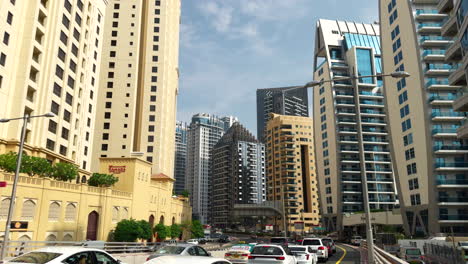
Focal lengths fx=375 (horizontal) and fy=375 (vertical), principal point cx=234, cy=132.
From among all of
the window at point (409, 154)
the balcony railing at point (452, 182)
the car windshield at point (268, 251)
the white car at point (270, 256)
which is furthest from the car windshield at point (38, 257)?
the window at point (409, 154)

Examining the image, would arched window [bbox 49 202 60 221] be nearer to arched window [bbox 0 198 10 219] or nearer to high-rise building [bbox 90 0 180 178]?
arched window [bbox 0 198 10 219]

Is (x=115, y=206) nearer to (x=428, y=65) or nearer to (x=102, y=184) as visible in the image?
(x=102, y=184)

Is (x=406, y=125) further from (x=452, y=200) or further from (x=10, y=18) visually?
(x=10, y=18)

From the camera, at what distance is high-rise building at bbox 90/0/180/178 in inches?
3110

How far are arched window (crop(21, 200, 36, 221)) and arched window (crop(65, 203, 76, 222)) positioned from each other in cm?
512

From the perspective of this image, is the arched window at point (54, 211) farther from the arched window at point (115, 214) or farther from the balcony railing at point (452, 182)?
the balcony railing at point (452, 182)

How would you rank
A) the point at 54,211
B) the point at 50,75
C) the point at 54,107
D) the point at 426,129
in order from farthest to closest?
the point at 426,129
the point at 54,107
the point at 50,75
the point at 54,211

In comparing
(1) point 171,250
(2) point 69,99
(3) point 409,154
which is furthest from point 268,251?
(3) point 409,154

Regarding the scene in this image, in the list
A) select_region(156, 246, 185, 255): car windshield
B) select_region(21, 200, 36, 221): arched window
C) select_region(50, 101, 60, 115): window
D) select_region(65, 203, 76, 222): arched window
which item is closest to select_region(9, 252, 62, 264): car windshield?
select_region(156, 246, 185, 255): car windshield

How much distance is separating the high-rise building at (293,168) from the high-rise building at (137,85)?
6949 centimetres

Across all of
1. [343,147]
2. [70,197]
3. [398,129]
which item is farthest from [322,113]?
[70,197]

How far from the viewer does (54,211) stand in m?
40.8

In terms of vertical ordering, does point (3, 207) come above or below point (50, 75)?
below

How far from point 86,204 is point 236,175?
14357 centimetres
